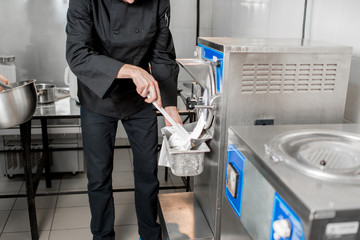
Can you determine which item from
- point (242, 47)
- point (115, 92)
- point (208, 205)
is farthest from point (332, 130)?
point (115, 92)

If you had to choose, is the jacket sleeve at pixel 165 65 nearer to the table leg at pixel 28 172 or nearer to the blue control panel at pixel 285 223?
the table leg at pixel 28 172

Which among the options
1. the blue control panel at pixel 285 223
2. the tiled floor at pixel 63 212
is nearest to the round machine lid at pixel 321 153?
the blue control panel at pixel 285 223

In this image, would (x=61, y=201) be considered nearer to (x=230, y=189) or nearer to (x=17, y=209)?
(x=17, y=209)

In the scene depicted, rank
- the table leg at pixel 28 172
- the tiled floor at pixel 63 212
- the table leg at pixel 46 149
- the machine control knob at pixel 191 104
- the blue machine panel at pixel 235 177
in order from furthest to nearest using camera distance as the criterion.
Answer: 1. the table leg at pixel 46 149
2. the tiled floor at pixel 63 212
3. the table leg at pixel 28 172
4. the machine control knob at pixel 191 104
5. the blue machine panel at pixel 235 177

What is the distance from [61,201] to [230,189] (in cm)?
231

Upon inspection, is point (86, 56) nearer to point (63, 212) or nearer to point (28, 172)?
point (28, 172)

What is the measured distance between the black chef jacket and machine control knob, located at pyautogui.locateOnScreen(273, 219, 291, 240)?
118cm

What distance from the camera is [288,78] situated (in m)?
1.63

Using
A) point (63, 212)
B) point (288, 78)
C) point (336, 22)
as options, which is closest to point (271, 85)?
point (288, 78)

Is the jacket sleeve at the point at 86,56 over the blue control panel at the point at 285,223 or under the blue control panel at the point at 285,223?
over

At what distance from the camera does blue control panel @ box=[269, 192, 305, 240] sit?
0.90 metres

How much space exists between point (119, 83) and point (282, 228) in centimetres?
151

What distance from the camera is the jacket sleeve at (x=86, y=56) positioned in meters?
1.88

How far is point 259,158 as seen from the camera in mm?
1078
